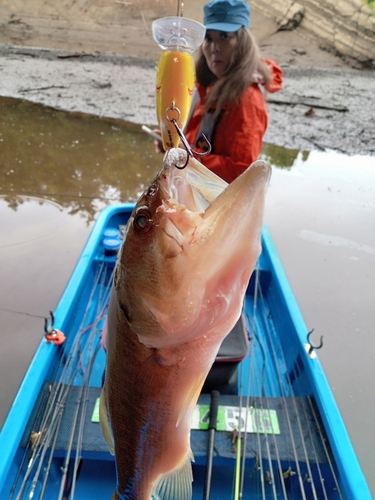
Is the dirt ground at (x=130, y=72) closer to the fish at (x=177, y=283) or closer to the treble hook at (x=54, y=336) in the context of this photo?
the treble hook at (x=54, y=336)

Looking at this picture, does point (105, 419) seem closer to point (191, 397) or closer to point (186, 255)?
point (191, 397)

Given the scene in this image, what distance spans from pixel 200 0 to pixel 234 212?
26.6 metres

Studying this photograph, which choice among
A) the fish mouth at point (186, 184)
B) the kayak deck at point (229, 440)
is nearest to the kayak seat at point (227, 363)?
the kayak deck at point (229, 440)

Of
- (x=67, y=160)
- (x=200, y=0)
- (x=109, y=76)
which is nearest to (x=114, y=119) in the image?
(x=67, y=160)

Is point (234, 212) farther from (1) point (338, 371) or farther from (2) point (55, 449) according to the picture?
(1) point (338, 371)

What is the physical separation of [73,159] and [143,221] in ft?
19.0

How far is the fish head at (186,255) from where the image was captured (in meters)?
0.86

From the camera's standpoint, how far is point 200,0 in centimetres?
2247

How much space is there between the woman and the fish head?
1.60 metres

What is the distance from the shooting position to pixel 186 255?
89 cm

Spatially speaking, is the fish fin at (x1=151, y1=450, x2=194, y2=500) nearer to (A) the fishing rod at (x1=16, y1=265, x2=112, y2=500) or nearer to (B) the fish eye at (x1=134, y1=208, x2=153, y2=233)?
(A) the fishing rod at (x1=16, y1=265, x2=112, y2=500)

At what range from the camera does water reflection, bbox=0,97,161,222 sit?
16.9 feet

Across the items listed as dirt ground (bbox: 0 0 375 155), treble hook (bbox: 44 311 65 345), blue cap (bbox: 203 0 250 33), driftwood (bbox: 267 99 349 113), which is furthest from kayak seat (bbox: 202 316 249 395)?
driftwood (bbox: 267 99 349 113)

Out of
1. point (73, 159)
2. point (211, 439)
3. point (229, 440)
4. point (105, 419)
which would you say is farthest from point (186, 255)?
point (73, 159)
